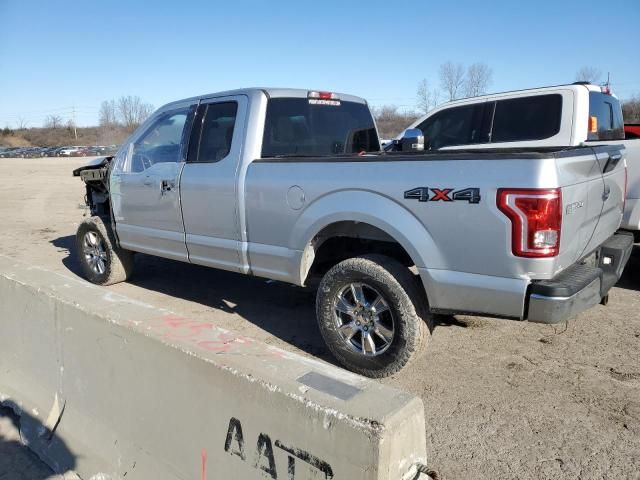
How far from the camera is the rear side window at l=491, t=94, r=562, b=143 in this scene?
19.8 feet

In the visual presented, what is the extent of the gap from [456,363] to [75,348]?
8.61ft

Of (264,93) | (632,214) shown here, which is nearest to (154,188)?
(264,93)

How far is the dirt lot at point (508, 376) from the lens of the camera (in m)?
2.78

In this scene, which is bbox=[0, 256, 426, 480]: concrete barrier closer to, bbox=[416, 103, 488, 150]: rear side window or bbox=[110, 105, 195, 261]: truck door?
bbox=[110, 105, 195, 261]: truck door

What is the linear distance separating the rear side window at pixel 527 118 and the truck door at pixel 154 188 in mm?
3758

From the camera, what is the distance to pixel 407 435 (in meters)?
1.78

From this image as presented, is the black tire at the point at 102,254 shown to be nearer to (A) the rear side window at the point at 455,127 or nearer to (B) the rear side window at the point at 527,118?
(A) the rear side window at the point at 455,127

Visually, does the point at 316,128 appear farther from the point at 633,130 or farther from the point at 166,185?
the point at 633,130

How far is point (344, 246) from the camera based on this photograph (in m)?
4.25

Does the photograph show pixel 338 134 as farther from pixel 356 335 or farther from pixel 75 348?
pixel 75 348

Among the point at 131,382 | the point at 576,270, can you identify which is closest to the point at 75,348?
the point at 131,382

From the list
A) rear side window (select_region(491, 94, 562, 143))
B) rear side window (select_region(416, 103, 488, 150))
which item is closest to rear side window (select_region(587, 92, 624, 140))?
rear side window (select_region(491, 94, 562, 143))

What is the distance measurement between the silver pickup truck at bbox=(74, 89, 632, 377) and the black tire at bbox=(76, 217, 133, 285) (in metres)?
0.40

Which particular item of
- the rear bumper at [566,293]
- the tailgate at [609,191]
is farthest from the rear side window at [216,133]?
the tailgate at [609,191]
